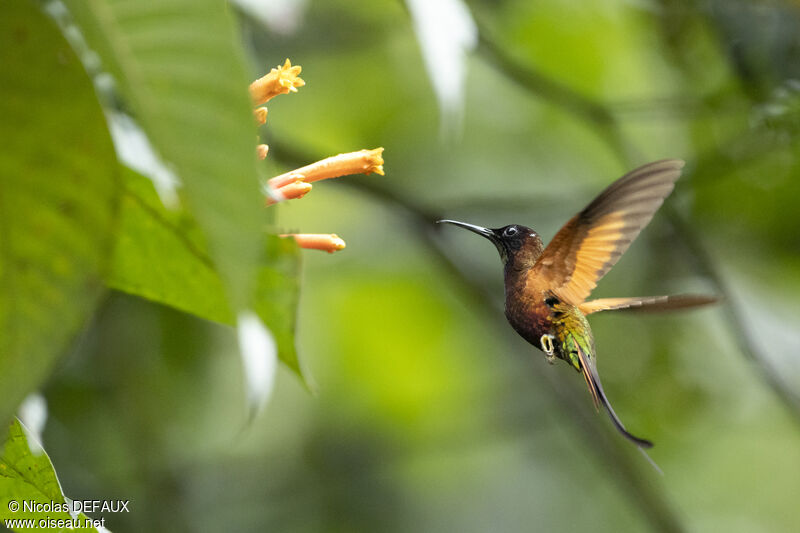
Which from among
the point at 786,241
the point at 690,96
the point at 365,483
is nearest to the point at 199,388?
the point at 365,483

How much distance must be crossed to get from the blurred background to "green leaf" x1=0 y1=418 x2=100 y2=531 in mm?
1454

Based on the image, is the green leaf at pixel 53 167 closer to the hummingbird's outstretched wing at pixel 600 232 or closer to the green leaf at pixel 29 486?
the green leaf at pixel 29 486

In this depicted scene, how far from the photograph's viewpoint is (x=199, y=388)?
2.97m

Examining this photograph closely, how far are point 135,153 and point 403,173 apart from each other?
9.82 ft

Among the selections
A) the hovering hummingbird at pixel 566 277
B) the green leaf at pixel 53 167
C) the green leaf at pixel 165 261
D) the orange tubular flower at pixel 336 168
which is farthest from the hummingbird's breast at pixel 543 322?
the green leaf at pixel 53 167

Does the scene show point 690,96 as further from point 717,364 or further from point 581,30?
point 717,364

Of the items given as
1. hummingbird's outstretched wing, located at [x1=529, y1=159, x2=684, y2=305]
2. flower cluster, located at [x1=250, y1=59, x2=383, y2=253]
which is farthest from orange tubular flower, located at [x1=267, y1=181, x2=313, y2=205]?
hummingbird's outstretched wing, located at [x1=529, y1=159, x2=684, y2=305]

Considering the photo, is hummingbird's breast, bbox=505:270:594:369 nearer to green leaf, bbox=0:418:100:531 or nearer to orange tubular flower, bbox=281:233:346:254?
orange tubular flower, bbox=281:233:346:254

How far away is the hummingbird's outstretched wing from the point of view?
1.14 meters

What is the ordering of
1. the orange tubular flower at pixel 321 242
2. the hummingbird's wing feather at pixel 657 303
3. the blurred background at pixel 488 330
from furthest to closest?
the blurred background at pixel 488 330
the hummingbird's wing feather at pixel 657 303
the orange tubular flower at pixel 321 242

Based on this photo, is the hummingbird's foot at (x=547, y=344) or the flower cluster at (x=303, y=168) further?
the hummingbird's foot at (x=547, y=344)

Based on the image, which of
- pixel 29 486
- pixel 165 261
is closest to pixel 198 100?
pixel 165 261

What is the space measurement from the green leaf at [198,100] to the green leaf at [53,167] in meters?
0.05

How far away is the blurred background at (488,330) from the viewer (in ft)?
8.18
